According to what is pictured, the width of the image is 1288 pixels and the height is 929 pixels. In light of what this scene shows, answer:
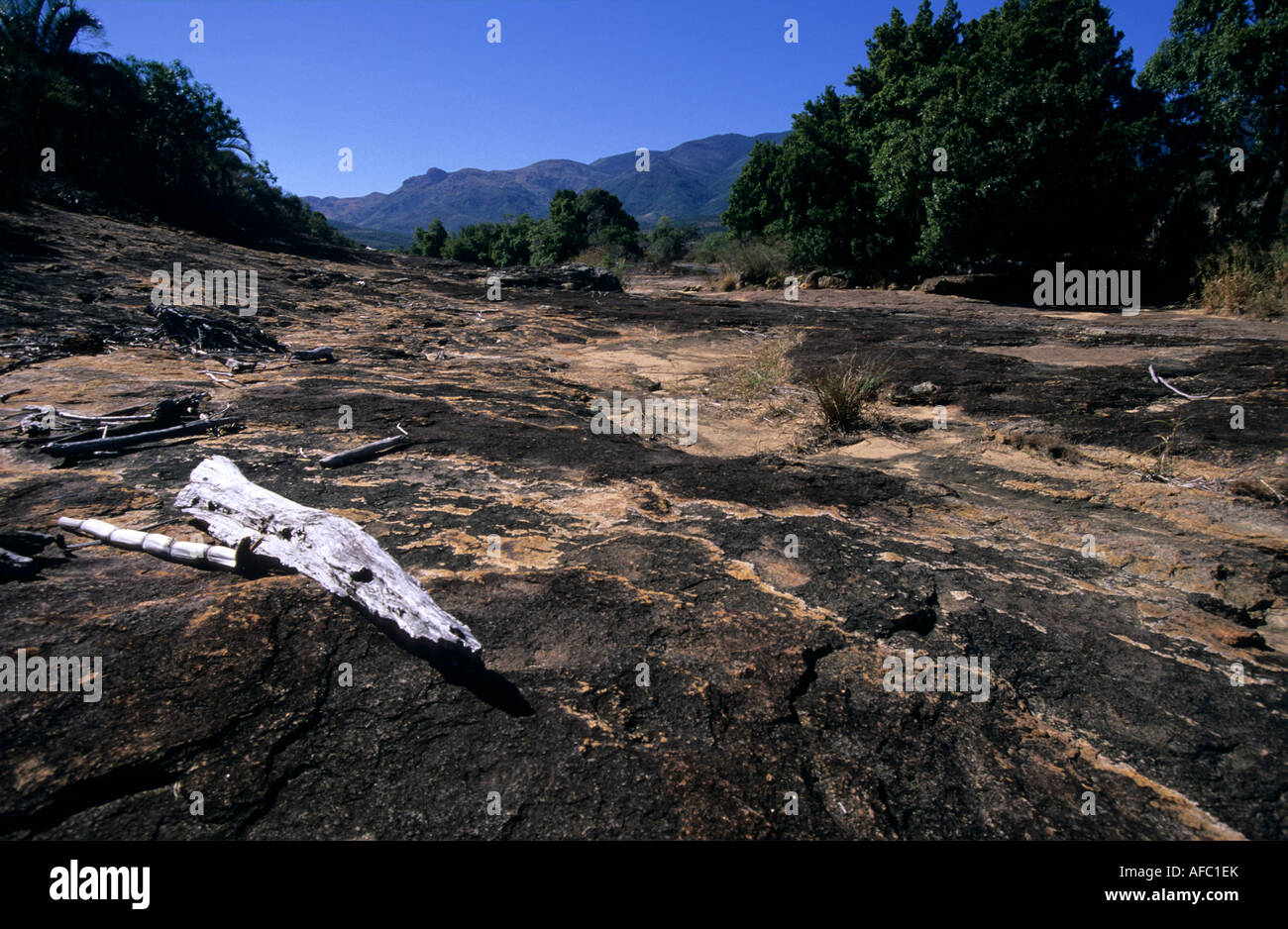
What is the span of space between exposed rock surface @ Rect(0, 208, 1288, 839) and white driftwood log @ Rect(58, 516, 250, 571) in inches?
2.3

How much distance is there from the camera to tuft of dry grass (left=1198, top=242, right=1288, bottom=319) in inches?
382

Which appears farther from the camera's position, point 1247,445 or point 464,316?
point 464,316

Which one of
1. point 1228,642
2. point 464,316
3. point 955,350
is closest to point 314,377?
point 464,316

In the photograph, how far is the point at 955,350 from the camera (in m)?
8.74

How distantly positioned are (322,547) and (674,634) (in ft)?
4.93

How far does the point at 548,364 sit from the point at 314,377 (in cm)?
300

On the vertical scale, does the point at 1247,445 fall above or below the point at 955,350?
below

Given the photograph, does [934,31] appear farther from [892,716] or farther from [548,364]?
[892,716]

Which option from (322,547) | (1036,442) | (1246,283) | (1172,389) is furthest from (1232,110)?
(322,547)

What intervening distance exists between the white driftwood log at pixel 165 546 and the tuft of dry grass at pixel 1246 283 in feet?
43.0

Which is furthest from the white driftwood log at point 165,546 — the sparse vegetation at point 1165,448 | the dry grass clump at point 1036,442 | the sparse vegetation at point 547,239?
the sparse vegetation at point 547,239

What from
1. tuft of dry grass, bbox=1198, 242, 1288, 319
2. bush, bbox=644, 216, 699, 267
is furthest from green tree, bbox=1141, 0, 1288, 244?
bush, bbox=644, 216, 699, 267

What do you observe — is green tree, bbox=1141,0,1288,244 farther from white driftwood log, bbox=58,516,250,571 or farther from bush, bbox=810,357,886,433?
white driftwood log, bbox=58,516,250,571
